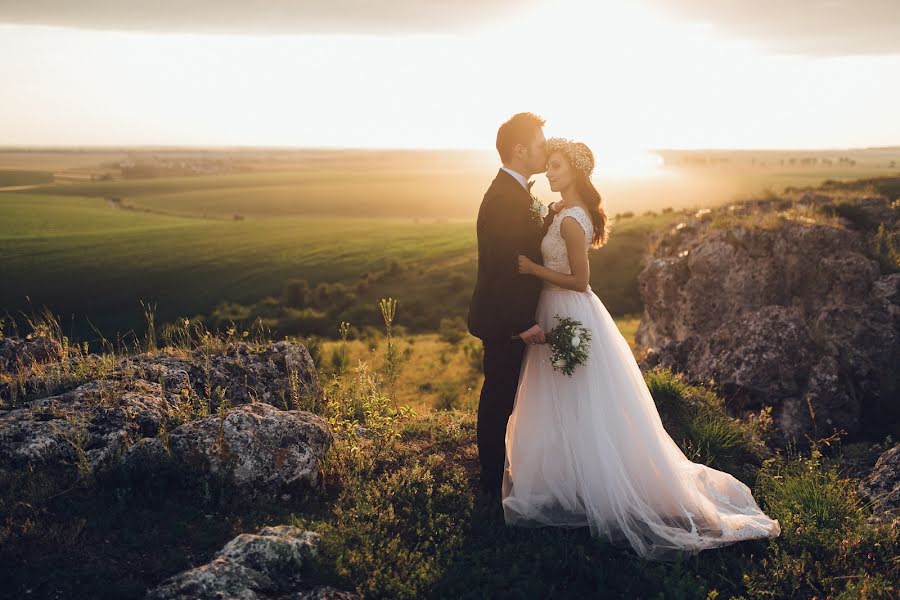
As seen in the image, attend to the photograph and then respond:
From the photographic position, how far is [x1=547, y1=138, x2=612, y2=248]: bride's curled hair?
21.4 feet

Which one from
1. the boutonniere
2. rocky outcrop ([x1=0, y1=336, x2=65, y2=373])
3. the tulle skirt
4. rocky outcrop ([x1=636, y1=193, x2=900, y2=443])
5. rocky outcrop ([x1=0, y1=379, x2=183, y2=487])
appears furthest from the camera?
rocky outcrop ([x1=636, y1=193, x2=900, y2=443])

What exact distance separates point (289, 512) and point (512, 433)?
2.61 metres

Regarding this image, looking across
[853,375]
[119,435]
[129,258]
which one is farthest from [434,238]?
[119,435]

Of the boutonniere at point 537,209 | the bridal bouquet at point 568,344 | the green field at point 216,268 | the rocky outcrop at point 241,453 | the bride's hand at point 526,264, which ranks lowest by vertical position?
the green field at point 216,268

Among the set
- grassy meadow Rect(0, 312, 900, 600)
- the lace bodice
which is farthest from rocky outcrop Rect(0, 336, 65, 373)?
the lace bodice

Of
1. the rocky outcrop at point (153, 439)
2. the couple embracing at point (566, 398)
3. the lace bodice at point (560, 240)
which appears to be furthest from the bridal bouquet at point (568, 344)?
the rocky outcrop at point (153, 439)

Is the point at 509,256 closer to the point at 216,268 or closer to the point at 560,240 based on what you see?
the point at 560,240

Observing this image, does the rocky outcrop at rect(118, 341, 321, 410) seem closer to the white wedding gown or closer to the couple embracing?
the couple embracing

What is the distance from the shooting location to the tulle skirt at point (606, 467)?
236 inches

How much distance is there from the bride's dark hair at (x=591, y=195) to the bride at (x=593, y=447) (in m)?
0.01

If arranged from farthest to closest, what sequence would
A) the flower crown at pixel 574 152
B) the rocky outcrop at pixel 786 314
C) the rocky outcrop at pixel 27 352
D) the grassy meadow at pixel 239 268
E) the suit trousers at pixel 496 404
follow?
the grassy meadow at pixel 239 268 < the rocky outcrop at pixel 786 314 < the rocky outcrop at pixel 27 352 < the suit trousers at pixel 496 404 < the flower crown at pixel 574 152

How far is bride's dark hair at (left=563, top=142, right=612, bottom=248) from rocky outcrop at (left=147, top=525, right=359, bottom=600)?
170 inches

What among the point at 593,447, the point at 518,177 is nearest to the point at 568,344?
the point at 593,447

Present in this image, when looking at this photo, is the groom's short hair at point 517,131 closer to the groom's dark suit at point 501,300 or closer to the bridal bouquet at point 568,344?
the groom's dark suit at point 501,300
